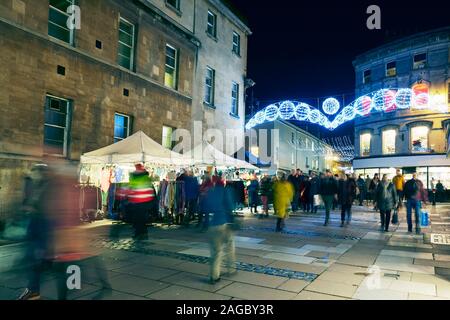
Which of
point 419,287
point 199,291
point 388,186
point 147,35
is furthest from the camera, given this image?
point 147,35

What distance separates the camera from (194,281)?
5.58m

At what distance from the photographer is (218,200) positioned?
5.66 meters

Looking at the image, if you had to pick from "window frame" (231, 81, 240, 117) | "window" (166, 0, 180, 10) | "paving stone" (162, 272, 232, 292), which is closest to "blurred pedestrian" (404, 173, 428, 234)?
"paving stone" (162, 272, 232, 292)

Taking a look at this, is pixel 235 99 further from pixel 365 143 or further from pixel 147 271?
pixel 147 271

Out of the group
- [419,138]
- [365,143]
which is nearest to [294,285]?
[419,138]

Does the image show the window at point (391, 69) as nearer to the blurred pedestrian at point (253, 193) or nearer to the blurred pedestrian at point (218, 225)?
the blurred pedestrian at point (253, 193)

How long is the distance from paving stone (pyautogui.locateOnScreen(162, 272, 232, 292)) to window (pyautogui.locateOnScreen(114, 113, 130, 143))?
369 inches

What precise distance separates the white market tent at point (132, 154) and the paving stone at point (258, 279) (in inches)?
246

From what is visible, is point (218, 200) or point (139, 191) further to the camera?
point (139, 191)

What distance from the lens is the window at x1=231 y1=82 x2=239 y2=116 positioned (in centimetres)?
2330

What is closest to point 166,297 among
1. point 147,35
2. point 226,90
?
point 147,35

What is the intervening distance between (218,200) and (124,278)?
1.98m
